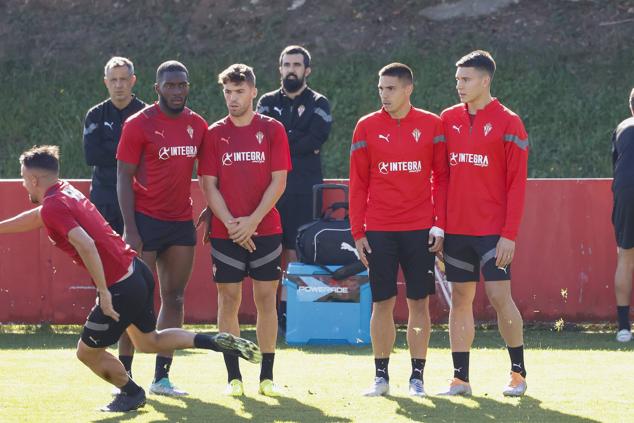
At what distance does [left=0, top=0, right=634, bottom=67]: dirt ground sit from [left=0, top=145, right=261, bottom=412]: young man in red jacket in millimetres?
12293

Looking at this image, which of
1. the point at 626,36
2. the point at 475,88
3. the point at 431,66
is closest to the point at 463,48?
the point at 431,66

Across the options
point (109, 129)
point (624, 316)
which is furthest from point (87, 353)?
point (624, 316)

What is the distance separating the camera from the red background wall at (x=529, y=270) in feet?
38.0

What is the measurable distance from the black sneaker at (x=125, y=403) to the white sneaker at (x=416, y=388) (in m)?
1.67

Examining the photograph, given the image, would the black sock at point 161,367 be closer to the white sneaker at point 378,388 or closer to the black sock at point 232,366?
the black sock at point 232,366

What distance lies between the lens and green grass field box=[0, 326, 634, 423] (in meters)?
7.13

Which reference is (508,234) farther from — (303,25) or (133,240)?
(303,25)

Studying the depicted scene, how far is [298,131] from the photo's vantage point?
36.0ft

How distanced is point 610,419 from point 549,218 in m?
4.86

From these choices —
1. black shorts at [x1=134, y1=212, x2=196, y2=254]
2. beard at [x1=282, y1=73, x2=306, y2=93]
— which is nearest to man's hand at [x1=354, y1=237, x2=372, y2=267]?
Result: black shorts at [x1=134, y1=212, x2=196, y2=254]

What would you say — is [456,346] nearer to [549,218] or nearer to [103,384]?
[103,384]

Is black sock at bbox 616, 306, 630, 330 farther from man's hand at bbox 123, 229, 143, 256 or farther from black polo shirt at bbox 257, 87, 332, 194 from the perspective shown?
man's hand at bbox 123, 229, 143, 256

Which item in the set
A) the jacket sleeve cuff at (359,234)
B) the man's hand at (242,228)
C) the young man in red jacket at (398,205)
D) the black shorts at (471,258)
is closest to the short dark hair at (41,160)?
the man's hand at (242,228)

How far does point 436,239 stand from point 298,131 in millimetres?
3374
